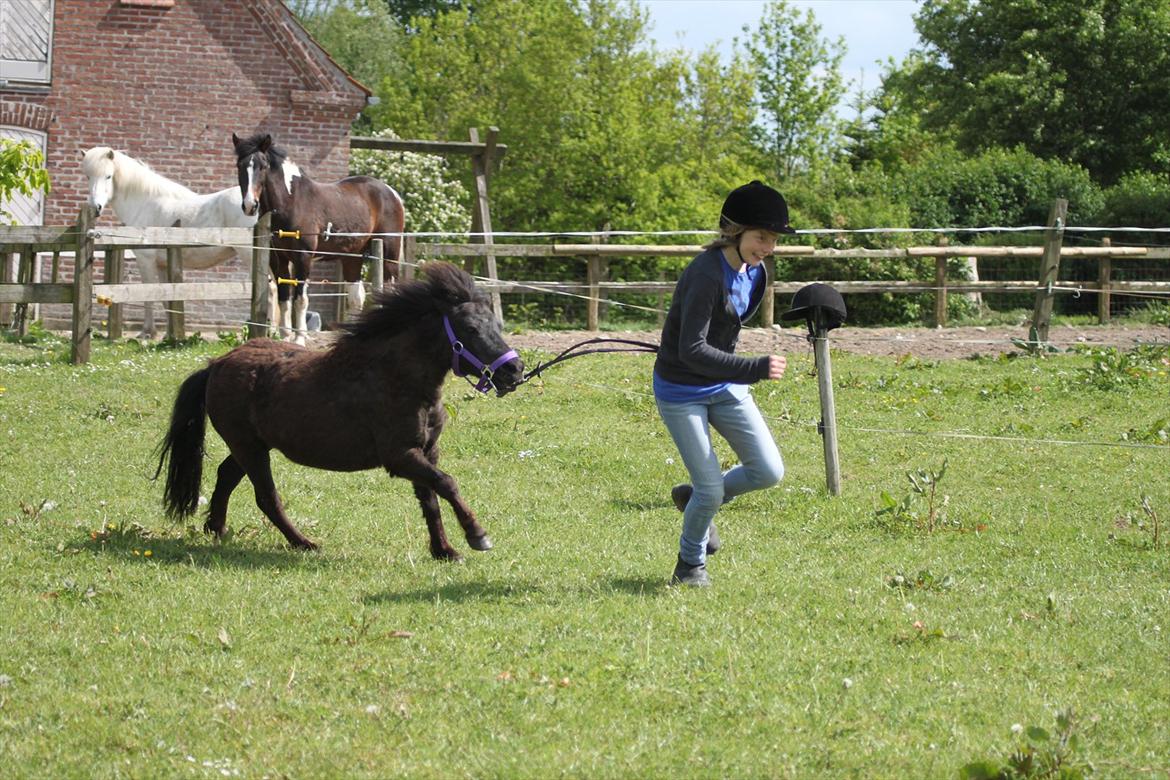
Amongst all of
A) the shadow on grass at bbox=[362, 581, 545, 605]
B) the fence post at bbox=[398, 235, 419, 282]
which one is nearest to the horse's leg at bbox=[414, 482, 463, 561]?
the shadow on grass at bbox=[362, 581, 545, 605]

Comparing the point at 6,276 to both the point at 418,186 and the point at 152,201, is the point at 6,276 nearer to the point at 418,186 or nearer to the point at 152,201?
the point at 152,201

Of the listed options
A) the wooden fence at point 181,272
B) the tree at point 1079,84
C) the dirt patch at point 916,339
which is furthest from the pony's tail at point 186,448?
the tree at point 1079,84

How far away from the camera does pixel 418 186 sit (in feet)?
96.1

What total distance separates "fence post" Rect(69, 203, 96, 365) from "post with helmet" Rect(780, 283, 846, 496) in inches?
335

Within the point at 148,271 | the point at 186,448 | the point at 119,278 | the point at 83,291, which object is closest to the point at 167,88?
the point at 148,271

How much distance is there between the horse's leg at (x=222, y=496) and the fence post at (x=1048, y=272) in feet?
37.7

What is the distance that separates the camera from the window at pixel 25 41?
20719 mm

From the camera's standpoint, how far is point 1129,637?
5.98 meters

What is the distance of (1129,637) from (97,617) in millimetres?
4736

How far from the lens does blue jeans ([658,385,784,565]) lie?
649 centimetres

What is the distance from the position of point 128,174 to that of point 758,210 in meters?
13.7

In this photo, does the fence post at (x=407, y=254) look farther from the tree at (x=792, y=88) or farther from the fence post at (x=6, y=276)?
the tree at (x=792, y=88)

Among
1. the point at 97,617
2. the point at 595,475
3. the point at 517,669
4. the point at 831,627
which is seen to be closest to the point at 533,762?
the point at 517,669

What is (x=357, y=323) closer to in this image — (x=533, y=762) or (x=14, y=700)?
(x=14, y=700)
